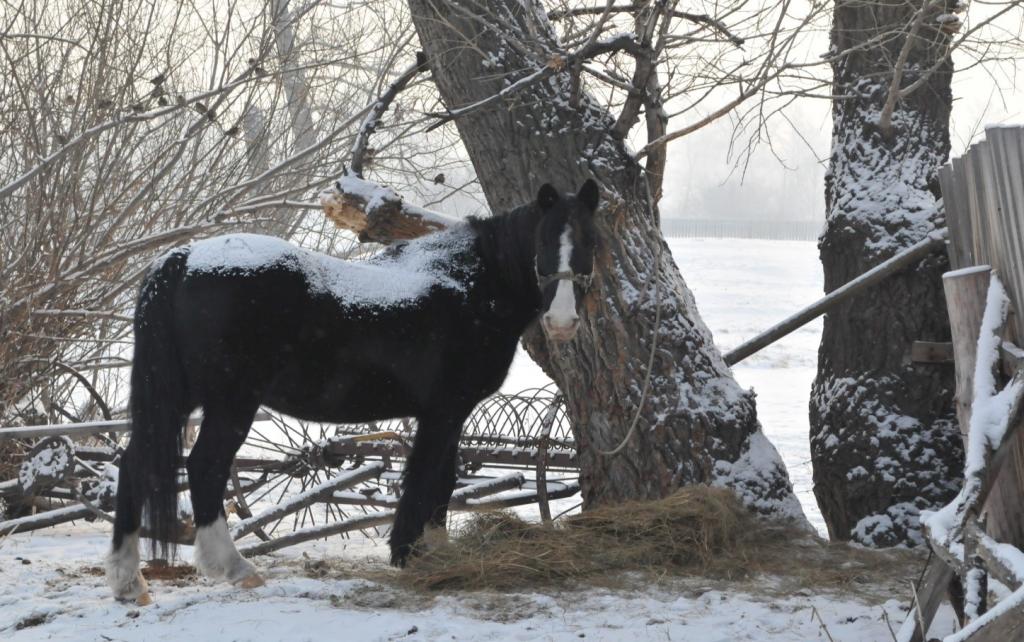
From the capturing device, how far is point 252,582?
14.5 feet

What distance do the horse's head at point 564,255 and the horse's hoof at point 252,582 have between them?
5.77ft

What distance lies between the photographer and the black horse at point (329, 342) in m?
4.43

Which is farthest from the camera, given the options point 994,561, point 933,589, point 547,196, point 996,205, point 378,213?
point 378,213

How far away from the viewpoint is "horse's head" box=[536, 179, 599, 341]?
436cm

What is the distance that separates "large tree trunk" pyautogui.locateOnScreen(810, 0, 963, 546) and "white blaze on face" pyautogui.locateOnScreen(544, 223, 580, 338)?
2.26 metres

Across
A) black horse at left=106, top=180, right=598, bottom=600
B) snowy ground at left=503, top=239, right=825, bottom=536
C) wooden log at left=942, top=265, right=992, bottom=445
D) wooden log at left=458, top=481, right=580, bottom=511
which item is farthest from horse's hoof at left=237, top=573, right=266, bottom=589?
snowy ground at left=503, top=239, right=825, bottom=536

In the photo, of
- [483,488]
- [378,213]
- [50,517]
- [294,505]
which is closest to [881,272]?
[483,488]

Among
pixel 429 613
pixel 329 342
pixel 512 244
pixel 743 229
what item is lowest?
pixel 429 613

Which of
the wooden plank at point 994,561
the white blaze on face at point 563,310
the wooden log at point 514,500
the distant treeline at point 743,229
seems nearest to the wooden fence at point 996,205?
the wooden plank at point 994,561

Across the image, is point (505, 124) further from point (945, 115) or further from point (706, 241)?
point (706, 241)

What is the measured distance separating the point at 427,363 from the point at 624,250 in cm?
158

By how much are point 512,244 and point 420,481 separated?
131cm

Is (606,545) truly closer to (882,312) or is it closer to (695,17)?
(882,312)

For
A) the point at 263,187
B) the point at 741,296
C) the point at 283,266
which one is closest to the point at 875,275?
the point at 283,266
